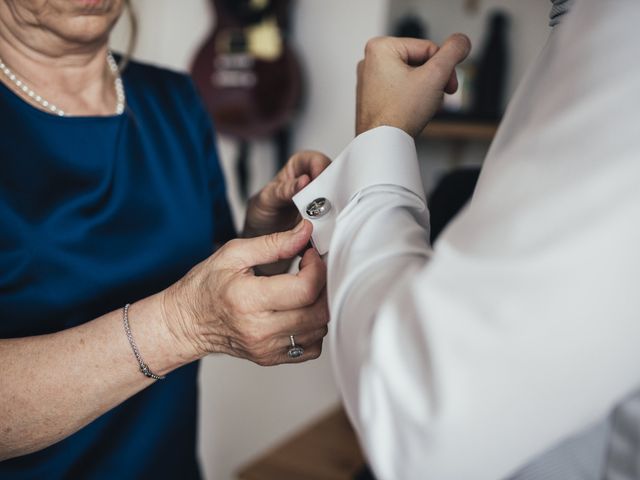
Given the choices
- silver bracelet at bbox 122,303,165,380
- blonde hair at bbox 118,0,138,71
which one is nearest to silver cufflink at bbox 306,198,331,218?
silver bracelet at bbox 122,303,165,380

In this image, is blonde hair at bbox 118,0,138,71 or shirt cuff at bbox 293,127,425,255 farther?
blonde hair at bbox 118,0,138,71

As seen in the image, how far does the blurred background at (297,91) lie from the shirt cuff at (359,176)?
1.27 m

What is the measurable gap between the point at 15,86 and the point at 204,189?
0.33 meters

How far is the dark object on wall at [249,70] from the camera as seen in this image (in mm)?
1901

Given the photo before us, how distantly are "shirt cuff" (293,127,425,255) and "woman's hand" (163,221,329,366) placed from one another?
22mm

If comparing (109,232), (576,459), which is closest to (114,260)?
(109,232)

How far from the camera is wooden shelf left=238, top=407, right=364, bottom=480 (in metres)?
1.74

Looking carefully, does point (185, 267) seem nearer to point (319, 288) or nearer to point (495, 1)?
point (319, 288)

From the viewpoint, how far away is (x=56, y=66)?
90 cm

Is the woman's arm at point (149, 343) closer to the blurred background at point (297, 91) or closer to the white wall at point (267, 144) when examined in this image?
the blurred background at point (297, 91)

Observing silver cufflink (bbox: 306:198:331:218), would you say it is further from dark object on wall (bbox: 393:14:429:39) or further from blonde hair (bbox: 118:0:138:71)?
dark object on wall (bbox: 393:14:429:39)

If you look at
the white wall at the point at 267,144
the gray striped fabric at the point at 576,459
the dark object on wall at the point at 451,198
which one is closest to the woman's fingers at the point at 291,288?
the gray striped fabric at the point at 576,459

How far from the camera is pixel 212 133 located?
3.75 feet

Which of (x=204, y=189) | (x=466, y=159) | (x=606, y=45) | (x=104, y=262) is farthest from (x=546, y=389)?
(x=466, y=159)
